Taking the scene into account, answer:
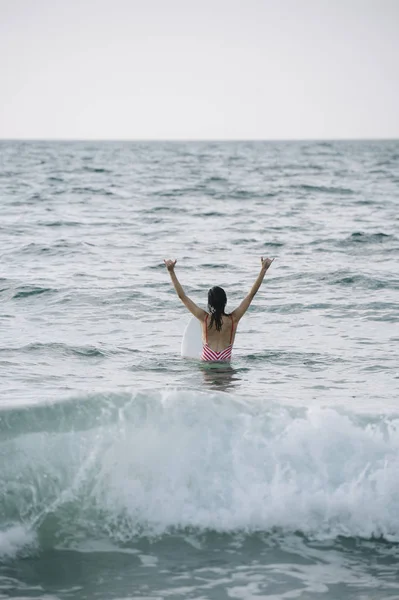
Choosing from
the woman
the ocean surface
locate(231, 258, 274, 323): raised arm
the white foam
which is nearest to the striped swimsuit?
the woman

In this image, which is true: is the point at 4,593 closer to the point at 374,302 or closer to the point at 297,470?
the point at 297,470

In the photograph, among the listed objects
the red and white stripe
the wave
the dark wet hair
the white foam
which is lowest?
the white foam

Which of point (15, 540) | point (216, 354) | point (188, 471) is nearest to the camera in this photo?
point (15, 540)

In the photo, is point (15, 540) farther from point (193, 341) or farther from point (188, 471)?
point (193, 341)

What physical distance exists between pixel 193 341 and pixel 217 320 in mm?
1009

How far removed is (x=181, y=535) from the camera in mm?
6383

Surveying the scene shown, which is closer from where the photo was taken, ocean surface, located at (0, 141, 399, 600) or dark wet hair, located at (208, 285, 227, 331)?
ocean surface, located at (0, 141, 399, 600)

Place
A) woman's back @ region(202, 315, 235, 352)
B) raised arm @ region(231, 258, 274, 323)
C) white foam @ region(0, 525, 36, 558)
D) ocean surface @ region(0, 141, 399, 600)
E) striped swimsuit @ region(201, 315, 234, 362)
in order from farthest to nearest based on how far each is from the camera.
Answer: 1. striped swimsuit @ region(201, 315, 234, 362)
2. woman's back @ region(202, 315, 235, 352)
3. raised arm @ region(231, 258, 274, 323)
4. white foam @ region(0, 525, 36, 558)
5. ocean surface @ region(0, 141, 399, 600)

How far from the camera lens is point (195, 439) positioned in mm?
7051

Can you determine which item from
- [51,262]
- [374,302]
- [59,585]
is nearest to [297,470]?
[59,585]

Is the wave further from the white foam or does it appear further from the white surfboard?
the white surfboard

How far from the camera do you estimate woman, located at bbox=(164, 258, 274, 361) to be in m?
9.14

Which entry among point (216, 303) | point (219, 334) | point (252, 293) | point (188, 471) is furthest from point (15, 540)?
point (219, 334)

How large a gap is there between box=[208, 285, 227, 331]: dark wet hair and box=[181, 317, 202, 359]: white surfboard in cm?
85
